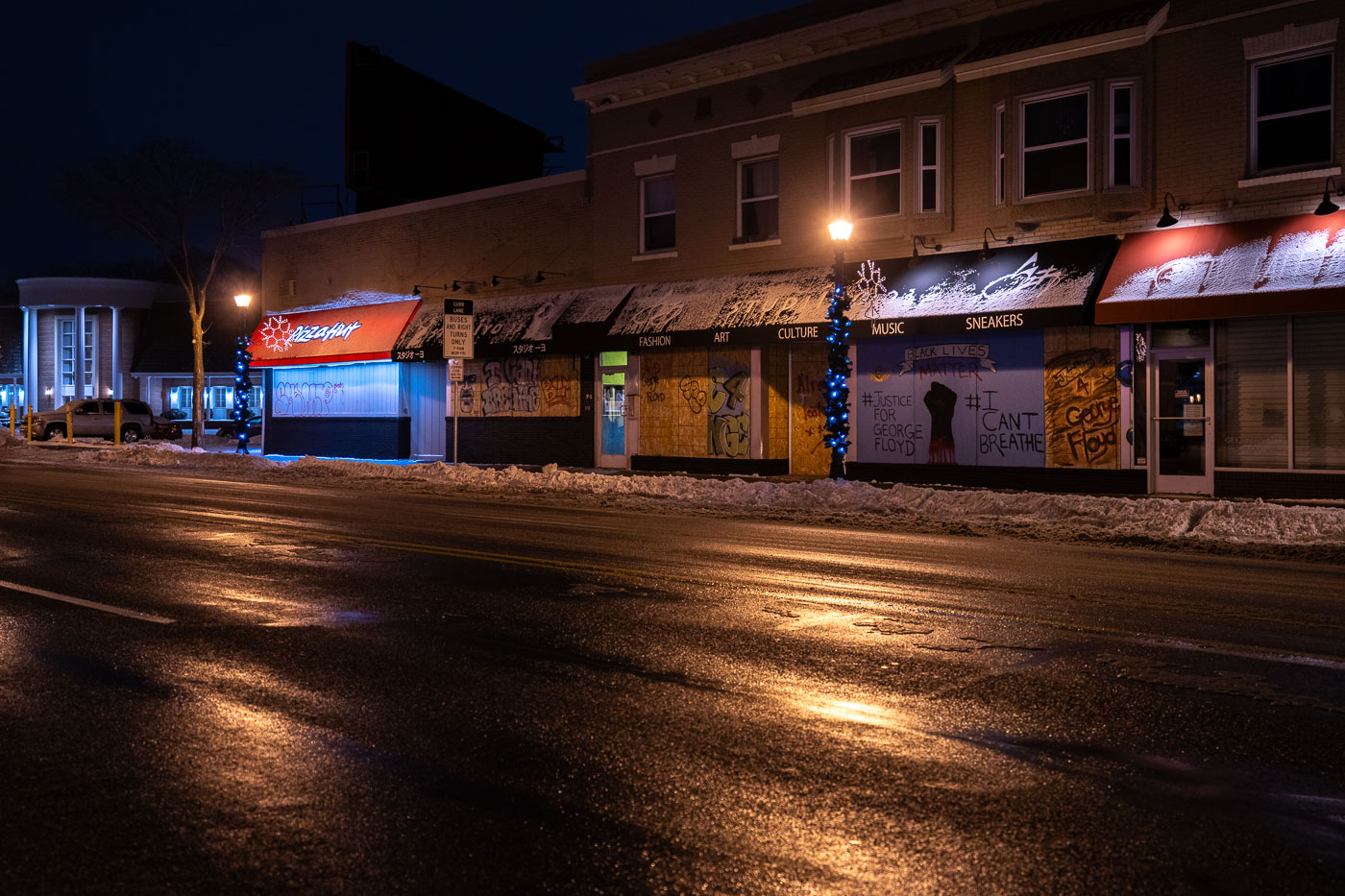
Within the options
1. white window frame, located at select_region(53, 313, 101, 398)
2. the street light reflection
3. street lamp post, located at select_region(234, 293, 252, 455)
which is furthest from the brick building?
white window frame, located at select_region(53, 313, 101, 398)

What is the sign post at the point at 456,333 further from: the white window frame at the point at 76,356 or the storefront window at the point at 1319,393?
the white window frame at the point at 76,356

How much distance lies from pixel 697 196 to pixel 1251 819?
21.5 m

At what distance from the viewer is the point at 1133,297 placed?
17.6 metres

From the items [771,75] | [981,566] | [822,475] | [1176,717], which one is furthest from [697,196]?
[1176,717]

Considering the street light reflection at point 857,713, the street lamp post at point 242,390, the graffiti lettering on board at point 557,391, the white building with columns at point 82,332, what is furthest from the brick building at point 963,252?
the white building with columns at point 82,332

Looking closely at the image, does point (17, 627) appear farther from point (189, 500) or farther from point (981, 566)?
point (189, 500)

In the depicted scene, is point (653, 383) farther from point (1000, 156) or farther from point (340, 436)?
point (340, 436)

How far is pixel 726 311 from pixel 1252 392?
31.3ft

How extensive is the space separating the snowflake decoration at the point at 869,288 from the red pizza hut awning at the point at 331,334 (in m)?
13.1

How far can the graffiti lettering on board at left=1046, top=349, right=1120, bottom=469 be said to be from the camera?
18.8m

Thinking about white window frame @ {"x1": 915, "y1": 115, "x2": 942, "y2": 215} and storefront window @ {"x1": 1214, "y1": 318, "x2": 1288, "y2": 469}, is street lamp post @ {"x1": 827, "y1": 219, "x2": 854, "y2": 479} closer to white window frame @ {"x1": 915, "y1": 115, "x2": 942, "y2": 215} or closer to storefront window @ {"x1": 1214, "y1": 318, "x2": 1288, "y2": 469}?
white window frame @ {"x1": 915, "y1": 115, "x2": 942, "y2": 215}

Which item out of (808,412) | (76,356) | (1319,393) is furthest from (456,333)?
(76,356)

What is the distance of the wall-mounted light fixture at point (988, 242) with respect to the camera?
20.1 m

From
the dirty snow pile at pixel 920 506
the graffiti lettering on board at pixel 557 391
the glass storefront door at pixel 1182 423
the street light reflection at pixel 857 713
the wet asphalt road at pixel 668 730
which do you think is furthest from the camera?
the graffiti lettering on board at pixel 557 391
